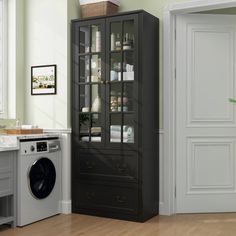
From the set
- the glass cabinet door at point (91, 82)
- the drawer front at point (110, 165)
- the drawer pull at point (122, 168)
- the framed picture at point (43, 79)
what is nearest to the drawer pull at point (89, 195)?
the drawer front at point (110, 165)

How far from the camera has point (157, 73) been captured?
4.49m

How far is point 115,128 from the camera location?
14.0 feet

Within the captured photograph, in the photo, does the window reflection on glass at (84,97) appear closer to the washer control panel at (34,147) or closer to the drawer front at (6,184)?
the washer control panel at (34,147)

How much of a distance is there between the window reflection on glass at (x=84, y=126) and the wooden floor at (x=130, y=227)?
0.87 m

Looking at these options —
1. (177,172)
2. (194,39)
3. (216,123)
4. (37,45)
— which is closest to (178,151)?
(177,172)

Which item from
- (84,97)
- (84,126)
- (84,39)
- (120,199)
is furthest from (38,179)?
(84,39)

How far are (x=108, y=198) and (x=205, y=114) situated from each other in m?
1.46

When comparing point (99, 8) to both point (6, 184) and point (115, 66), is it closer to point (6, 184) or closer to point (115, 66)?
point (115, 66)

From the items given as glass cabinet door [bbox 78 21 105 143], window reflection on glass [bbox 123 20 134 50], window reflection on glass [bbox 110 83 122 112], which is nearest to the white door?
window reflection on glass [bbox 123 20 134 50]

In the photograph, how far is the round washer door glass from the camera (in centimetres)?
410

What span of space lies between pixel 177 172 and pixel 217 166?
47cm

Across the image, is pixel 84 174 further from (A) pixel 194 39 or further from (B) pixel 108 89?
(A) pixel 194 39

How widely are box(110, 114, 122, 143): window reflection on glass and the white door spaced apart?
2.40ft

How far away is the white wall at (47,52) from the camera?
454cm
